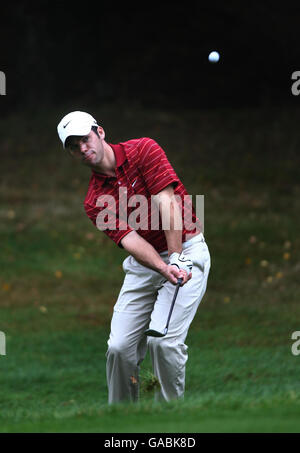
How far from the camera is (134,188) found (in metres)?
5.77

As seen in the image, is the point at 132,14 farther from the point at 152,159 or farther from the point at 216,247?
the point at 152,159

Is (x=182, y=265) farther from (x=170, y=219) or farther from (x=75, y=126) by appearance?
(x=75, y=126)

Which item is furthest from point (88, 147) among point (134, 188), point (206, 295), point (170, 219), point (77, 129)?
point (206, 295)

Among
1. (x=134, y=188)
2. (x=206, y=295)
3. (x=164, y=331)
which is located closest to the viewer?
(x=164, y=331)

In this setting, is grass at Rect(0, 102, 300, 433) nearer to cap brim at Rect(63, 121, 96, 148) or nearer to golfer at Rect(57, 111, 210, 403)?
Answer: golfer at Rect(57, 111, 210, 403)

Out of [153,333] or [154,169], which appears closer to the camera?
[153,333]

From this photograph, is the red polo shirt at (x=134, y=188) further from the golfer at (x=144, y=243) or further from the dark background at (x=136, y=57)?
the dark background at (x=136, y=57)

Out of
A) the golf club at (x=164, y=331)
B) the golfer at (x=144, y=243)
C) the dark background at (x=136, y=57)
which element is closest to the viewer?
the golf club at (x=164, y=331)

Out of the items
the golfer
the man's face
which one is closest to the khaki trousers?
the golfer

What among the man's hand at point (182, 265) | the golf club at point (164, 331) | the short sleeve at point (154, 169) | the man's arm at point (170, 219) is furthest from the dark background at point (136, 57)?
the golf club at point (164, 331)

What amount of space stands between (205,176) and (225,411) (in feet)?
33.0

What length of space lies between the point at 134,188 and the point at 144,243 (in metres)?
0.41

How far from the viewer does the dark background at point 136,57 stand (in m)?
17.3

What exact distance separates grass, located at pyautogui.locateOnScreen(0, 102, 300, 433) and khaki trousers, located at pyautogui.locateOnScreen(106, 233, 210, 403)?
0.51 feet
